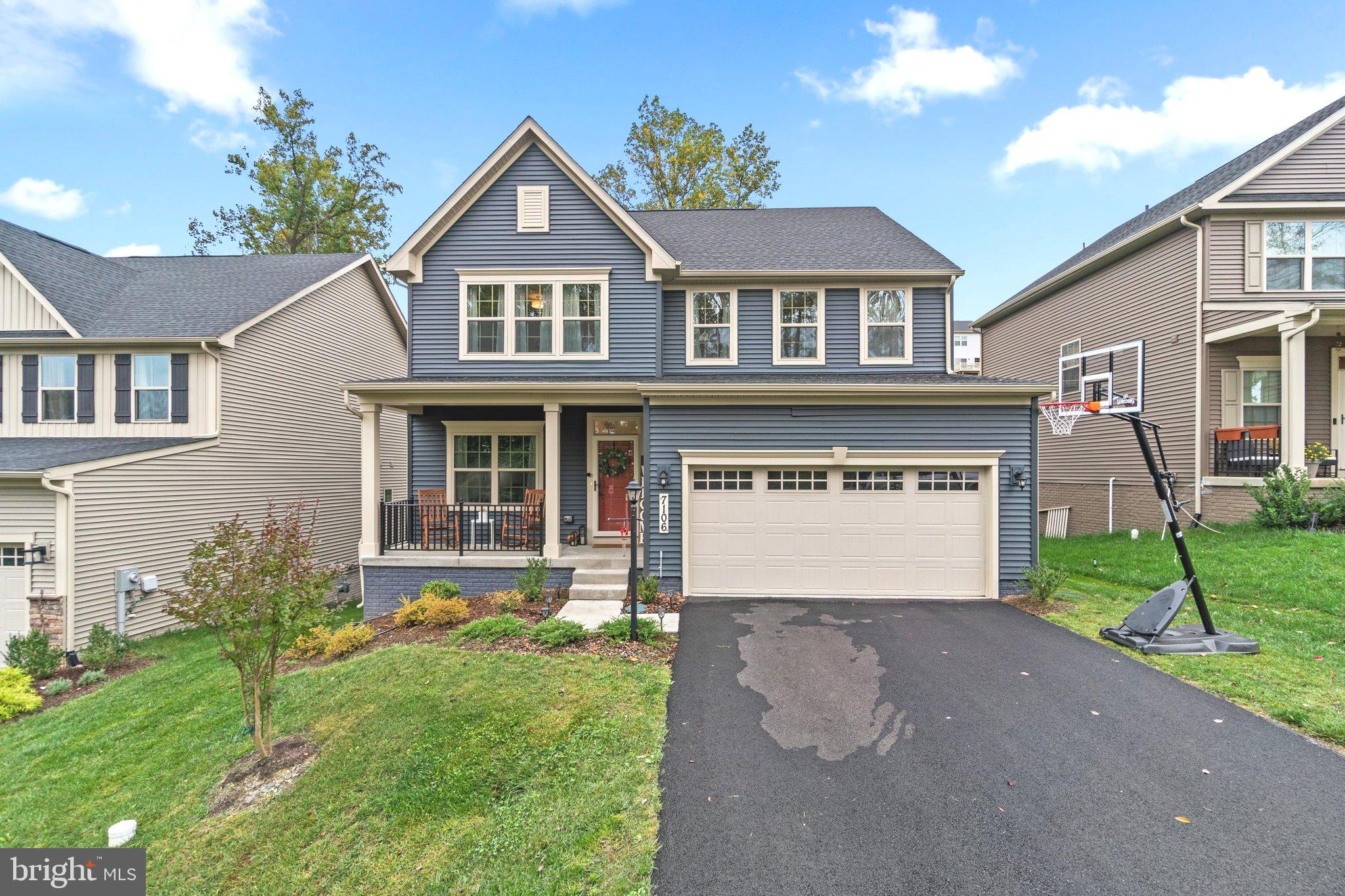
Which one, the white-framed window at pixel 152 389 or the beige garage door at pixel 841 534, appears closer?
the beige garage door at pixel 841 534

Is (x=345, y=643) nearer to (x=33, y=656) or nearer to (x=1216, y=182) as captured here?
(x=33, y=656)

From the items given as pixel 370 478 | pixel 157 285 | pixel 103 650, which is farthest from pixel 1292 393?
pixel 157 285

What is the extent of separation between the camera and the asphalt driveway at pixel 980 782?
2.91 metres

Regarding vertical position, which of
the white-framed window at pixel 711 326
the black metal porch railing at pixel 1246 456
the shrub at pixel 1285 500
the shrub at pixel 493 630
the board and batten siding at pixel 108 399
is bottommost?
the shrub at pixel 493 630

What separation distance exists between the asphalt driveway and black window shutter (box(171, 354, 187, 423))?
38.6 feet

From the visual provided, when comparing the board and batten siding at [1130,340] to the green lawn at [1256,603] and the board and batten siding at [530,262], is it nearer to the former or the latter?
the green lawn at [1256,603]

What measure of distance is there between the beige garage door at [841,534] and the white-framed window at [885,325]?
269 cm

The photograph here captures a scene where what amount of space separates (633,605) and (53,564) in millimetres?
9914

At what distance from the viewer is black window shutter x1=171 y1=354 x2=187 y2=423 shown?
10.8 m

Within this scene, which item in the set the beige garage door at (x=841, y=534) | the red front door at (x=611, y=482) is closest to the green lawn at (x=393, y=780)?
the beige garage door at (x=841, y=534)

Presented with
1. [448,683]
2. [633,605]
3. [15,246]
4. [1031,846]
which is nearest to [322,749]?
[448,683]

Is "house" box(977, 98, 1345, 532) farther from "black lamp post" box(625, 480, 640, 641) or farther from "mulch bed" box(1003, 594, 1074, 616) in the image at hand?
"black lamp post" box(625, 480, 640, 641)

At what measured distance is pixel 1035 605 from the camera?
780 cm

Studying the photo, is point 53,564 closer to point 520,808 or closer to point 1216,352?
point 520,808
